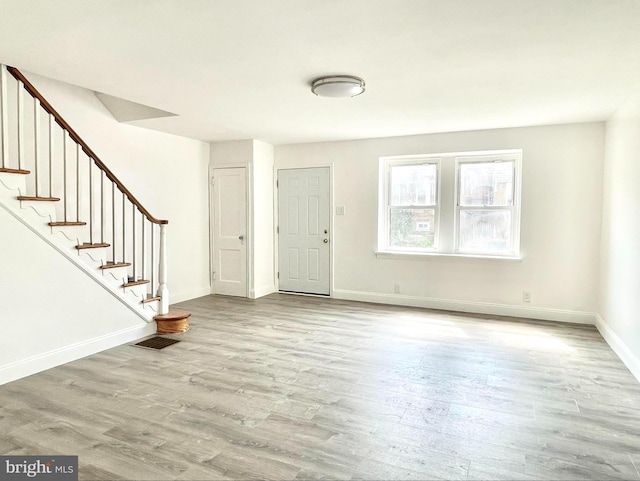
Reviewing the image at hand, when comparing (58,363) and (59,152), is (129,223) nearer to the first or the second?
(59,152)

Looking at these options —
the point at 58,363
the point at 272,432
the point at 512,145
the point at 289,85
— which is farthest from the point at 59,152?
the point at 512,145

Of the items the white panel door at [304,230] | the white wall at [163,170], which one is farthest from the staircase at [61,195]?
the white panel door at [304,230]

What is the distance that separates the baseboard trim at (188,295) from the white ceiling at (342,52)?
8.89 feet

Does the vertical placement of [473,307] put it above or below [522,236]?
below

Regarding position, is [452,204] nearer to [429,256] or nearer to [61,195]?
[429,256]

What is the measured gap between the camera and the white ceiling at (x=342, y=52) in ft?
7.01

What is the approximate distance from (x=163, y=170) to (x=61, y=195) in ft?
4.85

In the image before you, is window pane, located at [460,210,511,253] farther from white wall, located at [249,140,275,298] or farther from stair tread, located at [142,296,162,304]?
stair tread, located at [142,296,162,304]

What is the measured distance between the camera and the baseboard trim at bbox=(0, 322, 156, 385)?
3084mm

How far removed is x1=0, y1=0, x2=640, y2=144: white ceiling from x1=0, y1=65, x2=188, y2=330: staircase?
0.53 meters

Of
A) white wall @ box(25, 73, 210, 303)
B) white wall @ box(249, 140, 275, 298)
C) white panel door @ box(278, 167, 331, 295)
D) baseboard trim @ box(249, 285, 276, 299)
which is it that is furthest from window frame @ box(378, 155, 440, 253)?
white wall @ box(25, 73, 210, 303)

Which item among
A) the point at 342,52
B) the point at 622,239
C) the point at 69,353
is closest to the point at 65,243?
the point at 69,353

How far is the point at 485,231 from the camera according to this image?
5.26 metres

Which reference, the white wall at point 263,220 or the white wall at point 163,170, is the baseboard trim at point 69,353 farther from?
the white wall at point 263,220
